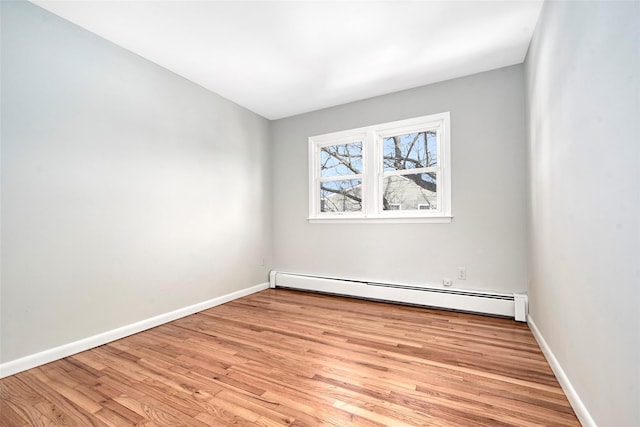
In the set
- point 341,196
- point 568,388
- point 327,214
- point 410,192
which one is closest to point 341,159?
point 341,196

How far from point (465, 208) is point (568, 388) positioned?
1897mm

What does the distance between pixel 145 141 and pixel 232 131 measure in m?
1.21

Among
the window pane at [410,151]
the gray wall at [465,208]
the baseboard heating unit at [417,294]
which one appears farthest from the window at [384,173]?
the baseboard heating unit at [417,294]

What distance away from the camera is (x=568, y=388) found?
5.05 feet

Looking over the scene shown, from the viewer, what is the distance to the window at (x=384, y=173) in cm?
332

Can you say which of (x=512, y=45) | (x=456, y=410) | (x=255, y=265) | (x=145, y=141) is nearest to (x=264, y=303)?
(x=255, y=265)

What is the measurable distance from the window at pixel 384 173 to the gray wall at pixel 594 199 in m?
1.30

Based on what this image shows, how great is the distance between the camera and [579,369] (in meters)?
1.42

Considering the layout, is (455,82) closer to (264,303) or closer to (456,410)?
(456,410)

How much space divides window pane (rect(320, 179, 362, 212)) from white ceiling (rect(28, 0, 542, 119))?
4.14 ft

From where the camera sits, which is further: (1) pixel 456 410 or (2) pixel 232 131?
(2) pixel 232 131

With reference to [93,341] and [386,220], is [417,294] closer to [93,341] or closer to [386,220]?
[386,220]

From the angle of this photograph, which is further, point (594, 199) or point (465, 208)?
point (465, 208)

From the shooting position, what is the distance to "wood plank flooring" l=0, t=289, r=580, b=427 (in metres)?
1.44
